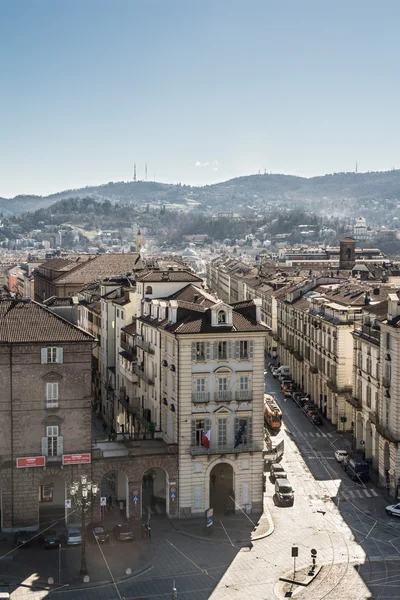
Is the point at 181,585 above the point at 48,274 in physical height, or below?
below

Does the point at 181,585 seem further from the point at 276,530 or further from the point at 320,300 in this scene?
the point at 320,300

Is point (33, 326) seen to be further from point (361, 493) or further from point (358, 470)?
point (358, 470)

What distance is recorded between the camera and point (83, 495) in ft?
192

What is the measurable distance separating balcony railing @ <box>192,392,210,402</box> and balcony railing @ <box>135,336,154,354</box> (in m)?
9.30

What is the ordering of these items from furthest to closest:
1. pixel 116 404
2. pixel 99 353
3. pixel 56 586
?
pixel 99 353, pixel 116 404, pixel 56 586

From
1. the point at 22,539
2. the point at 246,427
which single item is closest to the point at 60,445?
the point at 22,539

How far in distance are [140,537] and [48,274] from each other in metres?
107

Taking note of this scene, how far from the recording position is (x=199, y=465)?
68875 millimetres

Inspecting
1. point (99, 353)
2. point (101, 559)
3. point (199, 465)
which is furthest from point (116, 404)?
point (101, 559)

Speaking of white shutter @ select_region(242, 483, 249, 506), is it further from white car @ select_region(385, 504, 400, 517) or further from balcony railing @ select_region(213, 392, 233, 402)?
white car @ select_region(385, 504, 400, 517)

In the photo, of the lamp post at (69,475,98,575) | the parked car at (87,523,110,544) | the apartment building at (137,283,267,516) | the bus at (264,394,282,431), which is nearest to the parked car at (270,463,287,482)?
the apartment building at (137,283,267,516)

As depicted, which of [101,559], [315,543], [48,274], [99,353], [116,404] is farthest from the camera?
[48,274]

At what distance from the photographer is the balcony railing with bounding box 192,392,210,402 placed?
226 ft

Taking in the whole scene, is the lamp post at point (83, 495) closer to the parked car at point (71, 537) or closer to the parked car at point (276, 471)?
the parked car at point (71, 537)
